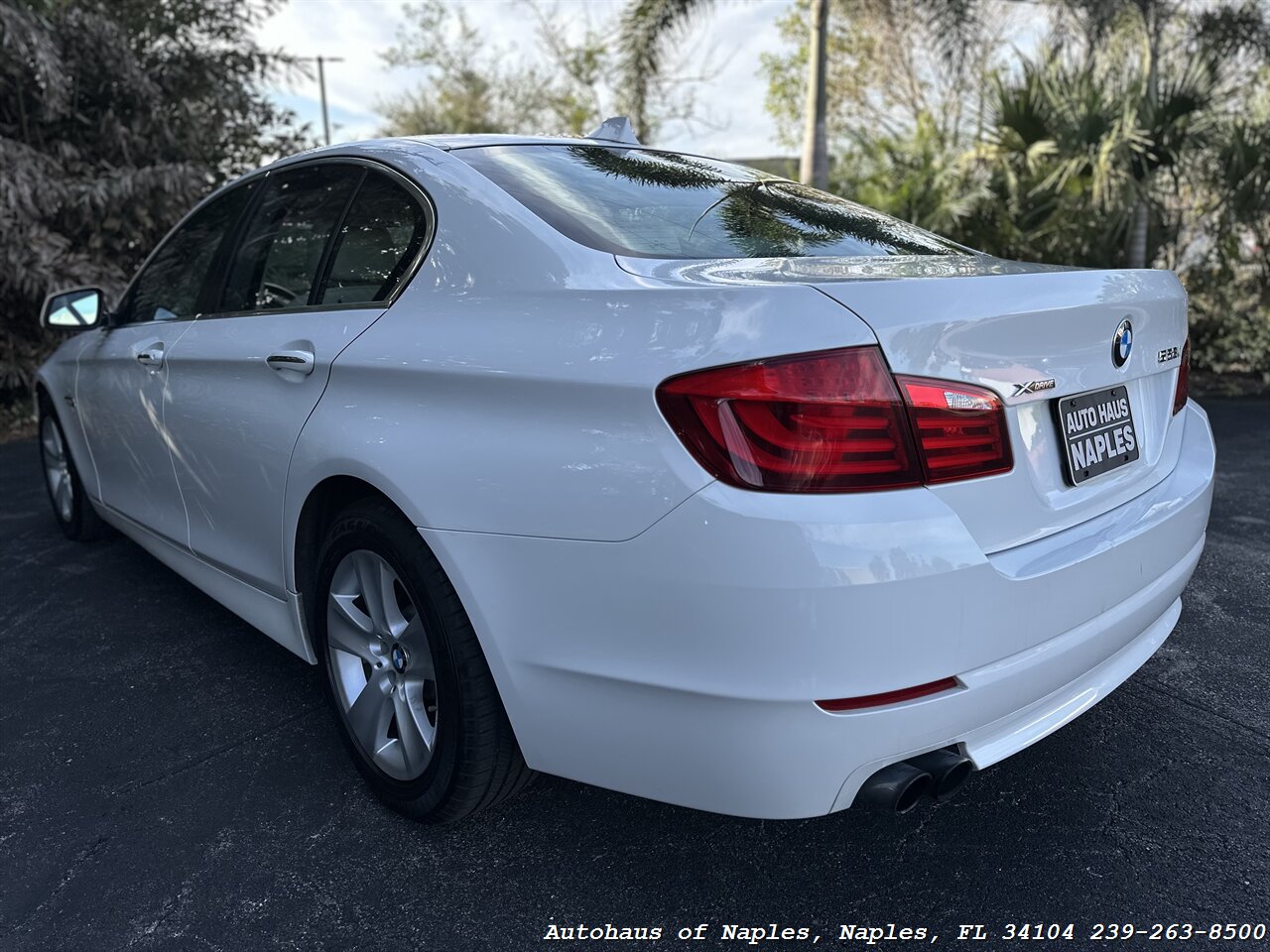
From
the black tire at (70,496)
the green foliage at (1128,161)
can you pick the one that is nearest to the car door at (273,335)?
the black tire at (70,496)

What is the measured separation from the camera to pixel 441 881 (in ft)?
6.46

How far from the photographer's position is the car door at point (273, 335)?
2.23 metres

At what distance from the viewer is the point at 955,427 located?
5.08 feet

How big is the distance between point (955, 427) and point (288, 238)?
79.3 inches

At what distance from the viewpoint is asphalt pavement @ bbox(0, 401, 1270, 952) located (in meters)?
1.84

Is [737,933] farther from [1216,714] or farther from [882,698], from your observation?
[1216,714]

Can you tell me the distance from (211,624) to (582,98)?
72.2 feet

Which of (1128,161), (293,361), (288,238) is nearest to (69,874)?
(293,361)

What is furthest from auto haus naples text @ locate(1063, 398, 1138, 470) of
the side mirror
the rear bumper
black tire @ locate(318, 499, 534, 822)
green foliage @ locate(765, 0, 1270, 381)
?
green foliage @ locate(765, 0, 1270, 381)

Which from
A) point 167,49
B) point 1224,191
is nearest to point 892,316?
point 1224,191

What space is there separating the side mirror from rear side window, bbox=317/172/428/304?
185cm

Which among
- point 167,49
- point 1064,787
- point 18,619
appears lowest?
point 18,619

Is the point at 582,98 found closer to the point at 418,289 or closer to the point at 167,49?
the point at 167,49

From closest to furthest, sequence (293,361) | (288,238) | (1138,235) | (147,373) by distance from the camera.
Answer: (293,361)
(288,238)
(147,373)
(1138,235)
